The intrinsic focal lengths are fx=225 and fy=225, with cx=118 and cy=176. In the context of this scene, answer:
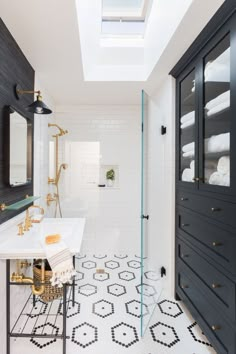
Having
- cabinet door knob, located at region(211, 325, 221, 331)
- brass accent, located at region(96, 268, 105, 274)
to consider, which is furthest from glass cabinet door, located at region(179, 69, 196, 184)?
brass accent, located at region(96, 268, 105, 274)

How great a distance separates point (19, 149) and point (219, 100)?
5.18ft

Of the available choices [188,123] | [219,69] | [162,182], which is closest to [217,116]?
[219,69]

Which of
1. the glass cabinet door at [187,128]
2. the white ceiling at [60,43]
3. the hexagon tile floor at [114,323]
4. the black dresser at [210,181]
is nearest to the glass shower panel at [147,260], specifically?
the hexagon tile floor at [114,323]

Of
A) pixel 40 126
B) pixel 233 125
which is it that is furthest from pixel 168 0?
pixel 40 126

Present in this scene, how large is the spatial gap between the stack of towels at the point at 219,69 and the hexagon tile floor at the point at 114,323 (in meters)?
1.72

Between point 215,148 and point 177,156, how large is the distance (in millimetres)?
661

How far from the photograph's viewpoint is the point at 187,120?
1.97 metres

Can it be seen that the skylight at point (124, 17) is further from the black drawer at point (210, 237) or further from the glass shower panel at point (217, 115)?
the black drawer at point (210, 237)

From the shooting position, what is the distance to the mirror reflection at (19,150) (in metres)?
1.73

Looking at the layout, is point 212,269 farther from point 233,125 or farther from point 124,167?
point 124,167

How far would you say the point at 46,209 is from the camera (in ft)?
9.36

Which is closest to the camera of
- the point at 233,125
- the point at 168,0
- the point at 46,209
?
the point at 233,125

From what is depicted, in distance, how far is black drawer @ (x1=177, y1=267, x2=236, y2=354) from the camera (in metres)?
1.34

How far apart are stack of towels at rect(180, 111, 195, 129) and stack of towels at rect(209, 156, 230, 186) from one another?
1.80ft
